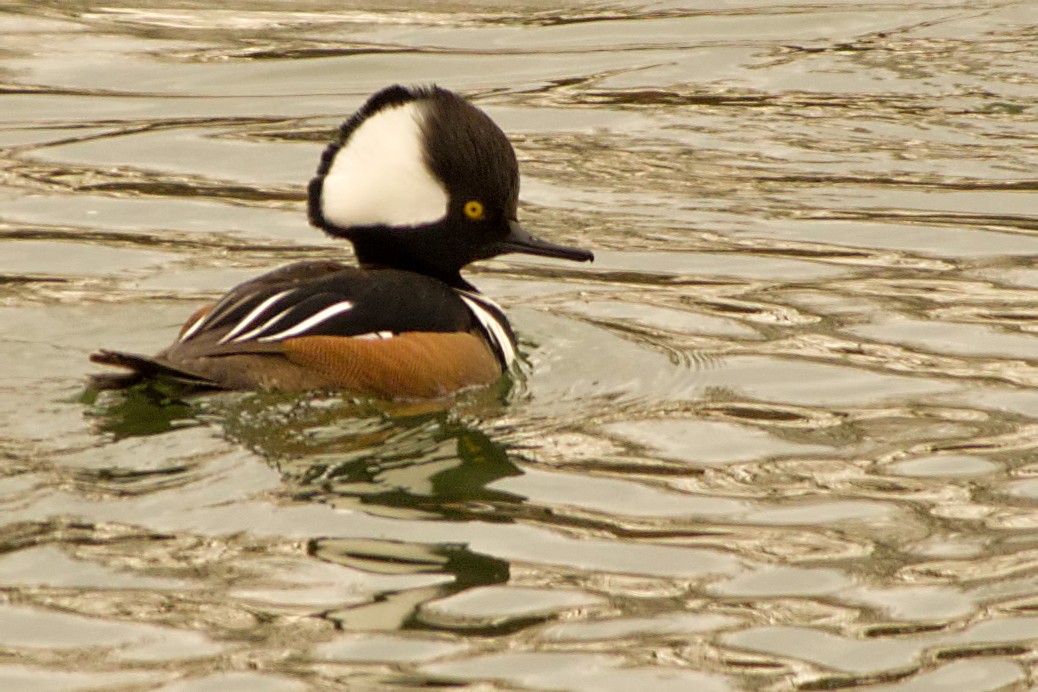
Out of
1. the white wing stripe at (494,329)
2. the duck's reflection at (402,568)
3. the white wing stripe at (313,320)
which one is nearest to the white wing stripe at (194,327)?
the white wing stripe at (313,320)

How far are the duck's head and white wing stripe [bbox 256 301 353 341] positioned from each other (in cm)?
49

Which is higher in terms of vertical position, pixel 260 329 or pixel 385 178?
pixel 385 178

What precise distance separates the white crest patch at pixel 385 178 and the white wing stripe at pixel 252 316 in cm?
51

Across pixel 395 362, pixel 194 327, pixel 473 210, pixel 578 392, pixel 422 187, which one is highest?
pixel 422 187

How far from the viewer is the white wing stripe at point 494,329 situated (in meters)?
6.89

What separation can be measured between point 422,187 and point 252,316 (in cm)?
88

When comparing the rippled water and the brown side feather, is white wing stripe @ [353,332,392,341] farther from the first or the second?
the rippled water

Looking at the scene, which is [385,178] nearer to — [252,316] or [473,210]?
[473,210]

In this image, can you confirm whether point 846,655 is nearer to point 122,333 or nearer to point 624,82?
point 122,333

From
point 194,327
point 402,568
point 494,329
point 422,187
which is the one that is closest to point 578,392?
point 494,329

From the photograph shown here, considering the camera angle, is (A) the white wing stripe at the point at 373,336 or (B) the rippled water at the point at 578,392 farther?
(A) the white wing stripe at the point at 373,336

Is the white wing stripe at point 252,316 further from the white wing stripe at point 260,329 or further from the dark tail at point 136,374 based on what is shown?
the dark tail at point 136,374

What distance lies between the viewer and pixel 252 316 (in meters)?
6.29

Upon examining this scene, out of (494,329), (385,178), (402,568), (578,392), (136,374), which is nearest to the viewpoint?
(402,568)
